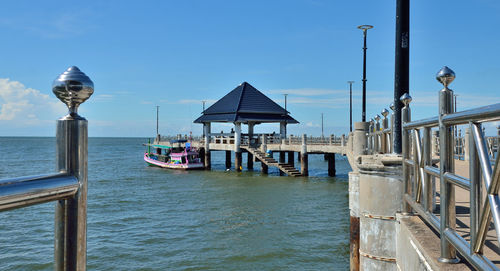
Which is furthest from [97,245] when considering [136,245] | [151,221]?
[151,221]

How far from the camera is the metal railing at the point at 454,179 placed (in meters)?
1.71

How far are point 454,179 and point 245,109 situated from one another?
130 feet

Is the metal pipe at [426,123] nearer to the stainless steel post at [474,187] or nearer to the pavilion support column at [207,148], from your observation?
the stainless steel post at [474,187]

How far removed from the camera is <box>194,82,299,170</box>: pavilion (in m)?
40.2

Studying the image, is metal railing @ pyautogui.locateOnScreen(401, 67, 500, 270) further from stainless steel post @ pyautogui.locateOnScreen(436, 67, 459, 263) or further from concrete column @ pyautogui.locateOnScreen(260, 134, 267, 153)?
concrete column @ pyautogui.locateOnScreen(260, 134, 267, 153)

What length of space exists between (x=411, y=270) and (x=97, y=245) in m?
13.2

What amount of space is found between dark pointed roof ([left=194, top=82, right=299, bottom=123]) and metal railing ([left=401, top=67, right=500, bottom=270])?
119ft

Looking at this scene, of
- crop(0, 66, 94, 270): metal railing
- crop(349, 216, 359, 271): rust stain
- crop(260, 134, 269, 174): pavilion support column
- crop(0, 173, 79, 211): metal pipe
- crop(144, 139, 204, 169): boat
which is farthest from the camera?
crop(144, 139, 204, 169): boat

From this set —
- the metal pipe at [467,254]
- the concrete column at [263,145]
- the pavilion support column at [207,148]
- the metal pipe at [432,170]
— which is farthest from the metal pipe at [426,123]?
the pavilion support column at [207,148]

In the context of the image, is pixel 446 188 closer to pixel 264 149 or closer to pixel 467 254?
pixel 467 254

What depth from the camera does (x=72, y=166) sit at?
4.85ft

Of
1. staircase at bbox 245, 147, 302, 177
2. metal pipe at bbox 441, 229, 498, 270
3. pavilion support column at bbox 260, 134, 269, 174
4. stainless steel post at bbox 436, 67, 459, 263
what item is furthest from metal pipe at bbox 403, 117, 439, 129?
pavilion support column at bbox 260, 134, 269, 174

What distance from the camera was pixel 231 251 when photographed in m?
13.5

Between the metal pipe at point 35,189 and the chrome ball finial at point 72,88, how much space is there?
0.87 feet
